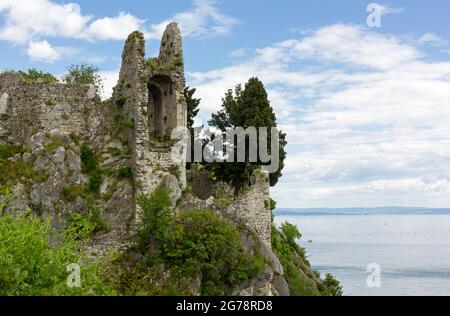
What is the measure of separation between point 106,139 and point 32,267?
14381mm

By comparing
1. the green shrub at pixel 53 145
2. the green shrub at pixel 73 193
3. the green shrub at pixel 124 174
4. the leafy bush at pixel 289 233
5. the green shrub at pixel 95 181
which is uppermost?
the green shrub at pixel 53 145

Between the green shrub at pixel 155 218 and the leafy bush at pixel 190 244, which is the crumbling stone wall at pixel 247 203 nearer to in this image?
the leafy bush at pixel 190 244

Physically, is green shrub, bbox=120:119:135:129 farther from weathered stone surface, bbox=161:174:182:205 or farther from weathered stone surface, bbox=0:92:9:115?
weathered stone surface, bbox=0:92:9:115

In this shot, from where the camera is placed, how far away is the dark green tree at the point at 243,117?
36344 millimetres

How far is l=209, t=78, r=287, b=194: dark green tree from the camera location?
36.3 m

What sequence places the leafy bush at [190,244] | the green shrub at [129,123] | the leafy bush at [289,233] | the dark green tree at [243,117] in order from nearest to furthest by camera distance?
the leafy bush at [190,244] < the green shrub at [129,123] < the dark green tree at [243,117] < the leafy bush at [289,233]

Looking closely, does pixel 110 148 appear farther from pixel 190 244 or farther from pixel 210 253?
pixel 210 253

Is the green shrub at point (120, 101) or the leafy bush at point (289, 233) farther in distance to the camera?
the leafy bush at point (289, 233)

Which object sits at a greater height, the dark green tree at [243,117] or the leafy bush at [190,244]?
the dark green tree at [243,117]

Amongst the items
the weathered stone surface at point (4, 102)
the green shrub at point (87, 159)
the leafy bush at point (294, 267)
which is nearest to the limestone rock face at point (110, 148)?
the weathered stone surface at point (4, 102)

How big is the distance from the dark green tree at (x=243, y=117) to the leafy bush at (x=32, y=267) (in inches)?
658

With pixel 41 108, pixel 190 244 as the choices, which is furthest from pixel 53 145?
pixel 190 244

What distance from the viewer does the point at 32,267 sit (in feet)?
61.4

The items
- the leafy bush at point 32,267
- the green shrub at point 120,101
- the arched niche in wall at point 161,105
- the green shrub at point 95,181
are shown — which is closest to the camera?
the leafy bush at point 32,267
